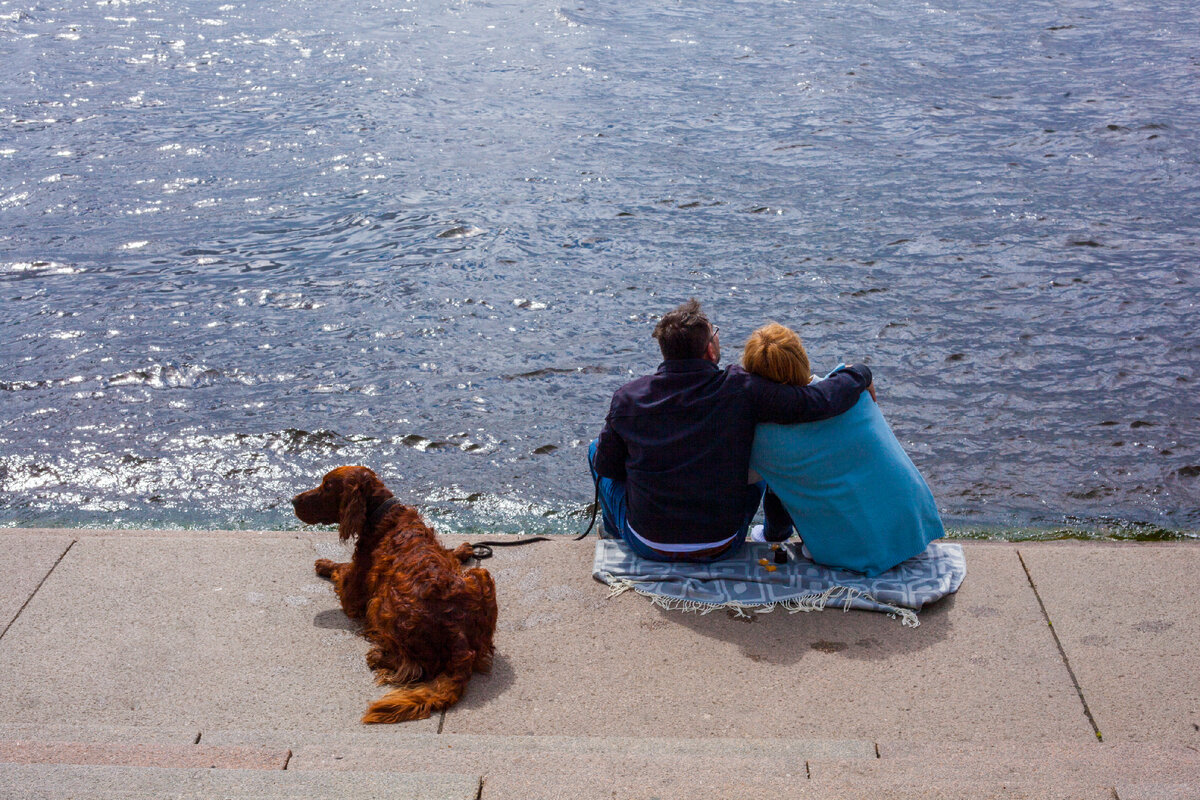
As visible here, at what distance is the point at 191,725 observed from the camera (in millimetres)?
4031

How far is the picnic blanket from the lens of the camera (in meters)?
4.70

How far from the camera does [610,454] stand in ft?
16.5

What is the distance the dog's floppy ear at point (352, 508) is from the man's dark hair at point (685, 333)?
1.45 meters

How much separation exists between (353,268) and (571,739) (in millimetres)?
6809

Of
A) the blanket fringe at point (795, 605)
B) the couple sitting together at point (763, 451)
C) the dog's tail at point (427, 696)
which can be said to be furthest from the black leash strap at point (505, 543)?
the dog's tail at point (427, 696)

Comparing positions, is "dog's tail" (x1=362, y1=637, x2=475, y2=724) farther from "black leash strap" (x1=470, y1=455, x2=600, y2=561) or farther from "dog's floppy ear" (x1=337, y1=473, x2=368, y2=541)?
"black leash strap" (x1=470, y1=455, x2=600, y2=561)

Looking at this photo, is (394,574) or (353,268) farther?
(353,268)

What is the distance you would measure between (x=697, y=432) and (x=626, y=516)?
65cm

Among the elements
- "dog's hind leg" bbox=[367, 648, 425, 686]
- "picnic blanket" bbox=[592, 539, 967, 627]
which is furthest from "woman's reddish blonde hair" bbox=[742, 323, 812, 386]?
"dog's hind leg" bbox=[367, 648, 425, 686]

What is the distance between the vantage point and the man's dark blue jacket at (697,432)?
4691 millimetres

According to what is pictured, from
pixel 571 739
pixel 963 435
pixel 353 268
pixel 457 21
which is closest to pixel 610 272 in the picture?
pixel 353 268

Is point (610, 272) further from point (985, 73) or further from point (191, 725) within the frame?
point (985, 73)

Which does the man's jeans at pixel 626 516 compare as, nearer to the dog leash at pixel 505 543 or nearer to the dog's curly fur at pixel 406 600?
the dog leash at pixel 505 543

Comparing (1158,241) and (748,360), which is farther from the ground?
(748,360)
